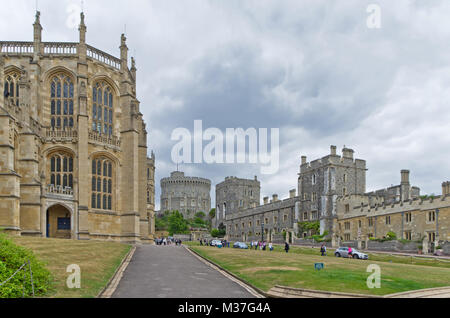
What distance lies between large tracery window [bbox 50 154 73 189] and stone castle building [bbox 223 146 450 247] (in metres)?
32.1

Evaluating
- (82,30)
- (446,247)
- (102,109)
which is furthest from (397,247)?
(82,30)

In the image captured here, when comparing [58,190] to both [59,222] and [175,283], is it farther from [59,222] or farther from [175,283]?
[175,283]

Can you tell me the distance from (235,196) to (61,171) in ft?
241

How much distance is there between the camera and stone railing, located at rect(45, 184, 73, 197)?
41103mm

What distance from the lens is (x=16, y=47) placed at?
46500 millimetres

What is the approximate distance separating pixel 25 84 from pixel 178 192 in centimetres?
10219

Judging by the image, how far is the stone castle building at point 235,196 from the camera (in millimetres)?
115000

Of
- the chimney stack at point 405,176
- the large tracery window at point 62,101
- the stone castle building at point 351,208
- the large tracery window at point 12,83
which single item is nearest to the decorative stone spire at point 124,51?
the large tracery window at point 62,101

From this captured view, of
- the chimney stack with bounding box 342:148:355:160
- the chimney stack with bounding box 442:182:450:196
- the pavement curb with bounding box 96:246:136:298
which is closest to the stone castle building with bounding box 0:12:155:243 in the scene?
the pavement curb with bounding box 96:246:136:298

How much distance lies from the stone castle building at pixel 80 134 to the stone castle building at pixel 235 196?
64.8m

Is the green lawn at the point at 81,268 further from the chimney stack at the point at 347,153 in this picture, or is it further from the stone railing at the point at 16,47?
the chimney stack at the point at 347,153

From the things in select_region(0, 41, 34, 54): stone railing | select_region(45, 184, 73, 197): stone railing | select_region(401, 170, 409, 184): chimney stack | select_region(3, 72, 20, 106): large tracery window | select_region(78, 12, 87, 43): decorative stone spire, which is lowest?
select_region(45, 184, 73, 197): stone railing

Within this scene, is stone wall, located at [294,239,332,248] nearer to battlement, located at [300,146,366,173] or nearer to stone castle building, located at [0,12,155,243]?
battlement, located at [300,146,366,173]
